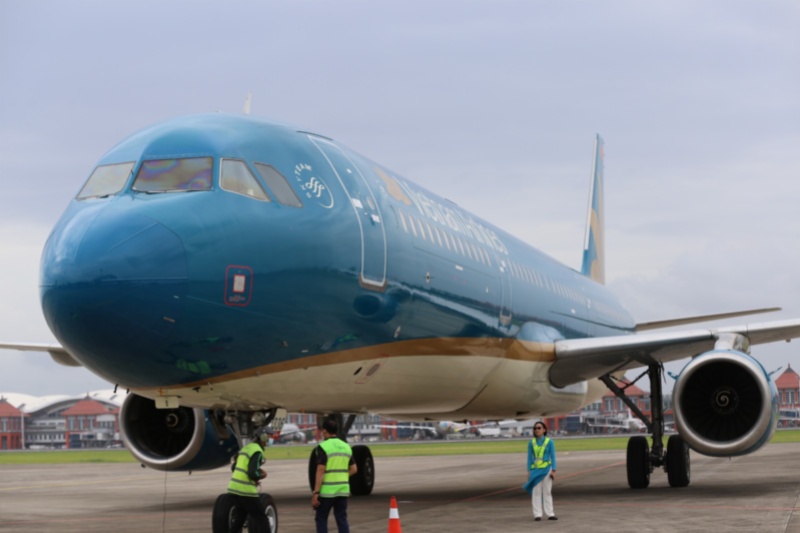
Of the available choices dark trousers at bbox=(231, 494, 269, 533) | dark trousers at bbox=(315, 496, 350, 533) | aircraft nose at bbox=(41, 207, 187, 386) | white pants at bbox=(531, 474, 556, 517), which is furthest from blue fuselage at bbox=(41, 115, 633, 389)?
white pants at bbox=(531, 474, 556, 517)

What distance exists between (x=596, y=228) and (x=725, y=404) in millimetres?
15879

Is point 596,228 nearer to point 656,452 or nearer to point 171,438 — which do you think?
point 656,452

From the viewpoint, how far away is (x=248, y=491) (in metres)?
9.96

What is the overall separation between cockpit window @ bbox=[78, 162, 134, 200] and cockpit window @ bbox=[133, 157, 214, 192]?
0.56ft

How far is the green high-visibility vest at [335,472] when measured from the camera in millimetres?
9797

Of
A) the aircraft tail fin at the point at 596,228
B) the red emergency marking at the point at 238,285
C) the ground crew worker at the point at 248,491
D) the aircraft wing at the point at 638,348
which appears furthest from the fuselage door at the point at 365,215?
the aircraft tail fin at the point at 596,228

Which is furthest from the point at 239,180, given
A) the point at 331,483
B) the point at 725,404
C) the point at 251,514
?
the point at 725,404

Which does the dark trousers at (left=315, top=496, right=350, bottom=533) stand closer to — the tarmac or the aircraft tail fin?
the tarmac

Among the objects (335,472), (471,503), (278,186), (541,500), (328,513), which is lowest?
(471,503)

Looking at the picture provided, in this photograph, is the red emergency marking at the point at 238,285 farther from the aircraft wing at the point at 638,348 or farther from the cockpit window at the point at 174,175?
the aircraft wing at the point at 638,348

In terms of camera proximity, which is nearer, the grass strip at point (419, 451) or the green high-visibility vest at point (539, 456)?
the green high-visibility vest at point (539, 456)

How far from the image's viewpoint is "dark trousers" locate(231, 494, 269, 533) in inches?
394

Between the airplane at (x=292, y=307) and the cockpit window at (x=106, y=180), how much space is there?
0.08ft

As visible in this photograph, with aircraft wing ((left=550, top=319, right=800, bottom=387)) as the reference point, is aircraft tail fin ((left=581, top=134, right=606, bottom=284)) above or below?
above
